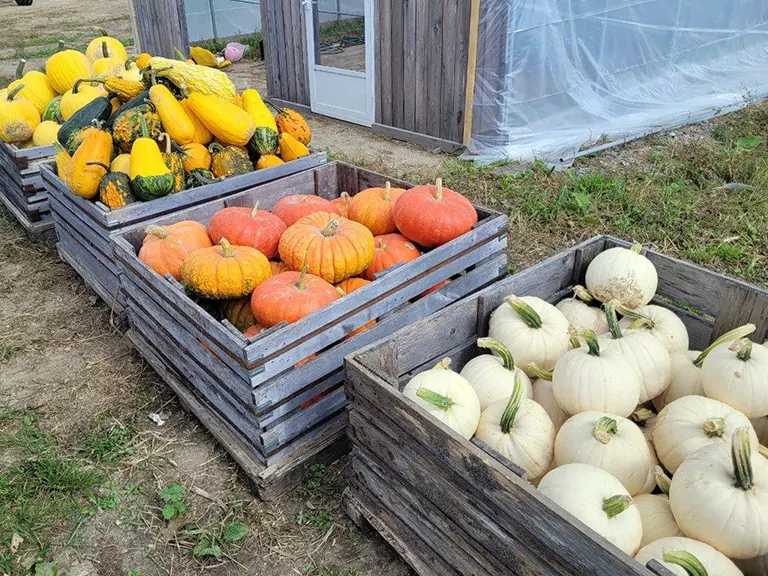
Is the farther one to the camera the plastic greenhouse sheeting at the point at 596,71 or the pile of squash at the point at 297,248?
the plastic greenhouse sheeting at the point at 596,71

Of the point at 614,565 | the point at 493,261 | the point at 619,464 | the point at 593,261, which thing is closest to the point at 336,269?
the point at 493,261

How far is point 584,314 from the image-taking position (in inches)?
99.9

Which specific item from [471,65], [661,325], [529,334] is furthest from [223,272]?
[471,65]

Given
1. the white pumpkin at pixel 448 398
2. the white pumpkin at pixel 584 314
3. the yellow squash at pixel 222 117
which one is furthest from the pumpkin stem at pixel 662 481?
the yellow squash at pixel 222 117

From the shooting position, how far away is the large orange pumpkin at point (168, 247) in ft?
9.07

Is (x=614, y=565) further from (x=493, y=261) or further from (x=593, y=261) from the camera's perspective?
(x=493, y=261)

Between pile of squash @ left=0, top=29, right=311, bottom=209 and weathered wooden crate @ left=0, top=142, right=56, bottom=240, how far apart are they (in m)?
0.81

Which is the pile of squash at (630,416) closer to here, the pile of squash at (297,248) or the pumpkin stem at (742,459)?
the pumpkin stem at (742,459)

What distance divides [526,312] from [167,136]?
2.26 meters

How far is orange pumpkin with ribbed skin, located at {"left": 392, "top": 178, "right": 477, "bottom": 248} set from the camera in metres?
2.76

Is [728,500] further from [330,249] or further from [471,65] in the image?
[471,65]

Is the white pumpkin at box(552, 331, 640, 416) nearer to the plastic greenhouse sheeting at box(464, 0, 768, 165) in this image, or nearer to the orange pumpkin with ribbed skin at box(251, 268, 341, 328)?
the orange pumpkin with ribbed skin at box(251, 268, 341, 328)

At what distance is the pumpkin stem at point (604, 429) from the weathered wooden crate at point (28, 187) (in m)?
4.14

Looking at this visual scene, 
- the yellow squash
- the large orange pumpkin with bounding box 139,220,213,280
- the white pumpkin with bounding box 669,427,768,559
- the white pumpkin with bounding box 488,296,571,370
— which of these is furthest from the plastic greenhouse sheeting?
the white pumpkin with bounding box 669,427,768,559
